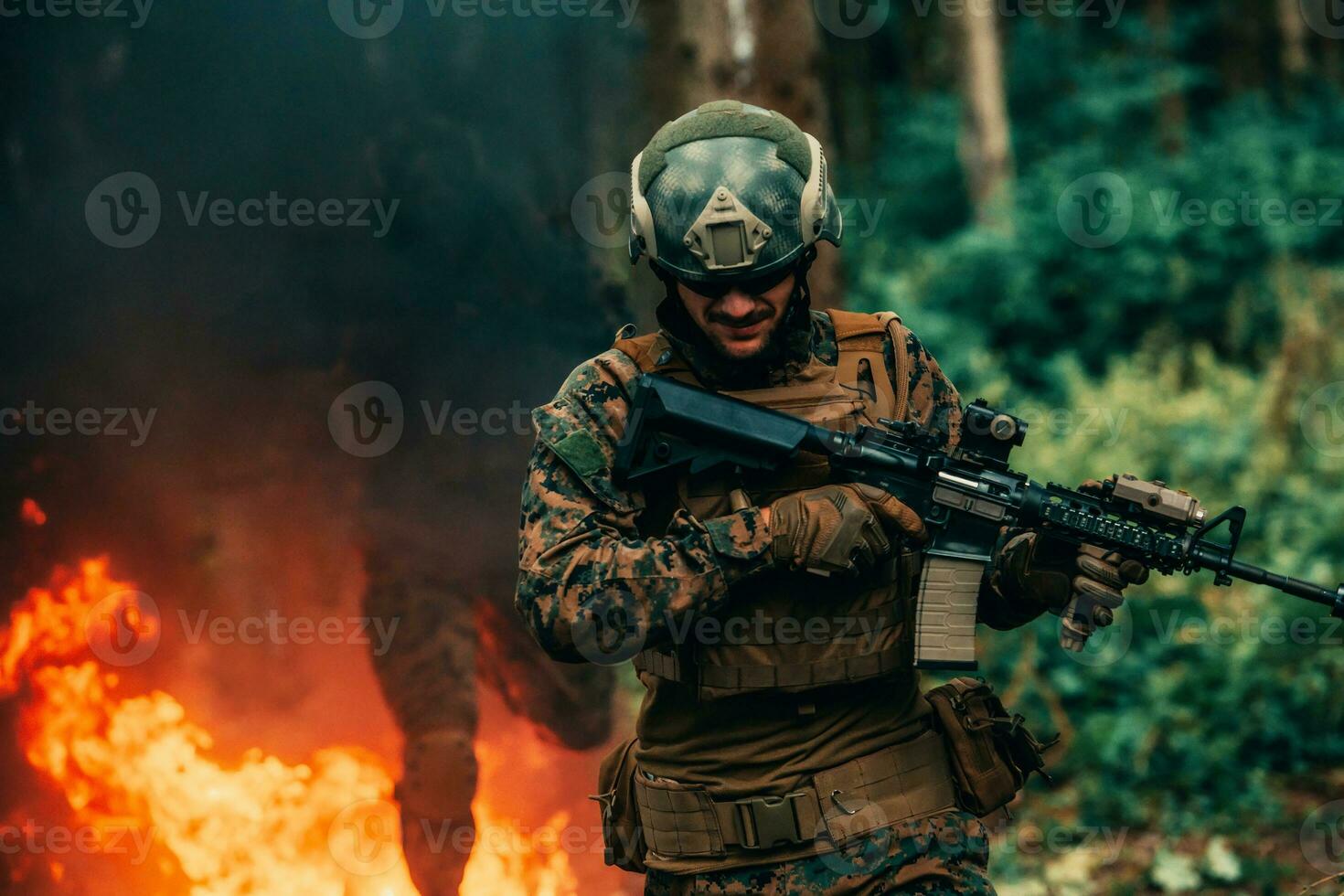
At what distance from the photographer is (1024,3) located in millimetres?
16234

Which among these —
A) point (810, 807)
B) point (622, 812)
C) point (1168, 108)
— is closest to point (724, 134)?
point (810, 807)

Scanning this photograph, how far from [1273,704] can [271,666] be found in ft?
13.9

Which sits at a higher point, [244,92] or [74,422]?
[244,92]

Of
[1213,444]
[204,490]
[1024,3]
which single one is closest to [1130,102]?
[1024,3]

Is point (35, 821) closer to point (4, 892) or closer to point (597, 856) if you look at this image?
point (4, 892)
